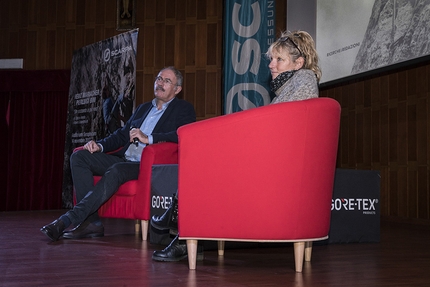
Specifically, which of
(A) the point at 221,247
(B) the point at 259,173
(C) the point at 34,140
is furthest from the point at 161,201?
(C) the point at 34,140

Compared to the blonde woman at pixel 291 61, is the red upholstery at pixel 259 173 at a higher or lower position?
lower

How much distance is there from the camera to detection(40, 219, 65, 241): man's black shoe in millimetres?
3427

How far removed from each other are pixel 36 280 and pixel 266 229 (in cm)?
94

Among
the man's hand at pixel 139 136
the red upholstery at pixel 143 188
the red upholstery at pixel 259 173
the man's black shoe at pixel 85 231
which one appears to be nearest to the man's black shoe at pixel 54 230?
the man's black shoe at pixel 85 231

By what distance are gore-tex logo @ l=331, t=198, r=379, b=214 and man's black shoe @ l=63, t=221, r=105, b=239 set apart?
158 centimetres

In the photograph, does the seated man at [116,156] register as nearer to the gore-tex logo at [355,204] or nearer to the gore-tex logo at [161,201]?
the gore-tex logo at [161,201]

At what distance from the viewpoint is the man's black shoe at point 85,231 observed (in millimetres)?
3717

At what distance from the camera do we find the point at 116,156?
163 inches

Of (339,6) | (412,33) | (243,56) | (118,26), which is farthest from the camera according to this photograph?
(118,26)

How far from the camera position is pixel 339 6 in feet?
19.0

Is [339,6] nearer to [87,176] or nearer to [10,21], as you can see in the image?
[87,176]

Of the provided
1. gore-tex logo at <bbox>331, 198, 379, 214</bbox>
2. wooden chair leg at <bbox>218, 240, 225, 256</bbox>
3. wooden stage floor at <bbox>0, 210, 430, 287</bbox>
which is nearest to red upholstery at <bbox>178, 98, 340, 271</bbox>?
wooden stage floor at <bbox>0, 210, 430, 287</bbox>

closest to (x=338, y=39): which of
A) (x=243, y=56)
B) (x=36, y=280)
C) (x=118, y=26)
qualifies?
(x=243, y=56)

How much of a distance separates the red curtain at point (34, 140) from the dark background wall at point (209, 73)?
0.32m
